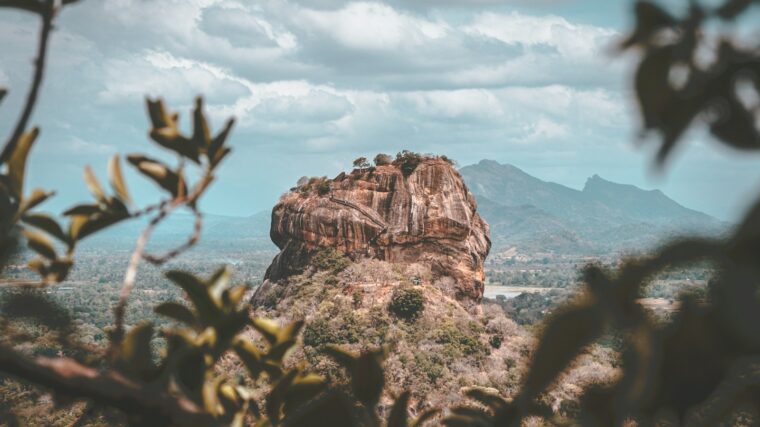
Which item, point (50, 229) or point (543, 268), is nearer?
point (50, 229)

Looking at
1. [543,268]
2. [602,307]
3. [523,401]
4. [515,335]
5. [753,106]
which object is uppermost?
[753,106]

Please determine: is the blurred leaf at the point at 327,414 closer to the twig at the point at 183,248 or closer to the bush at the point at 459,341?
the twig at the point at 183,248

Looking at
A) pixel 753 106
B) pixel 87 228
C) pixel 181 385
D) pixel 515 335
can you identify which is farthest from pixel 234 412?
pixel 515 335

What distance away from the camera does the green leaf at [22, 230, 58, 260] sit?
125 centimetres

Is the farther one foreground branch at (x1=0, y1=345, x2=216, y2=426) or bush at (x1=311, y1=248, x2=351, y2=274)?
bush at (x1=311, y1=248, x2=351, y2=274)

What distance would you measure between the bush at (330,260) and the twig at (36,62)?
3114cm

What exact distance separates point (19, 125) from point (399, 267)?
31449 millimetres

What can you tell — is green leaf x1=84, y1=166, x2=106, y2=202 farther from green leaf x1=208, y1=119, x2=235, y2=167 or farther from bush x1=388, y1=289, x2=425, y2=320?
bush x1=388, y1=289, x2=425, y2=320

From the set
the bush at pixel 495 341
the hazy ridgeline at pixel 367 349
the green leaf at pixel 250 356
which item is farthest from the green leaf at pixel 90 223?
the bush at pixel 495 341

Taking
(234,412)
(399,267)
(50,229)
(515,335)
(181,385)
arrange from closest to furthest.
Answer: (181,385), (234,412), (50,229), (515,335), (399,267)

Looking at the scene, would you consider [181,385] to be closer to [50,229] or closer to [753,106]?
[50,229]

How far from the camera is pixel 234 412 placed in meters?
1.09

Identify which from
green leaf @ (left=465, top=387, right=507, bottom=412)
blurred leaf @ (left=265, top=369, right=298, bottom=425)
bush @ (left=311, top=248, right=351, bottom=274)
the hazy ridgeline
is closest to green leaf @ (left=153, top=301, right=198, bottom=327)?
the hazy ridgeline

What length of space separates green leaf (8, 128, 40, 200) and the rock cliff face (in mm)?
31354
